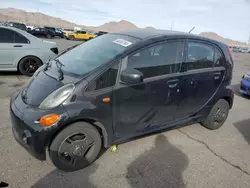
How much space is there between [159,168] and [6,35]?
602 centimetres

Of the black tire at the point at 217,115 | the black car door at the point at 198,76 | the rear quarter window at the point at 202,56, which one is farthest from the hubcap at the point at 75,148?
the black tire at the point at 217,115

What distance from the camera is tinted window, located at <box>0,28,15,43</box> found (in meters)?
6.41

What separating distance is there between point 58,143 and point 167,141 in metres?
1.86

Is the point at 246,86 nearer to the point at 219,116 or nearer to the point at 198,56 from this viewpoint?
the point at 219,116

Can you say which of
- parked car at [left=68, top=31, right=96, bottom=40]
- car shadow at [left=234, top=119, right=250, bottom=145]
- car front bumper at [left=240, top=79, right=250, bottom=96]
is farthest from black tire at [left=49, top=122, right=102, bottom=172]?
parked car at [left=68, top=31, right=96, bottom=40]

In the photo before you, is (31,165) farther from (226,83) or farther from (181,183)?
(226,83)

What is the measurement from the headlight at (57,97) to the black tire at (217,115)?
2662 mm

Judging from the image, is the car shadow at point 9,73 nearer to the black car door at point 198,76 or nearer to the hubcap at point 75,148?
the hubcap at point 75,148

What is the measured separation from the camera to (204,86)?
3607 millimetres

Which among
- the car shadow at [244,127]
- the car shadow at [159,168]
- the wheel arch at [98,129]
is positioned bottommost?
the car shadow at [159,168]

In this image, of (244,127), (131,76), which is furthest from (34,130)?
(244,127)

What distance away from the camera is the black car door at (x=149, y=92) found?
111 inches

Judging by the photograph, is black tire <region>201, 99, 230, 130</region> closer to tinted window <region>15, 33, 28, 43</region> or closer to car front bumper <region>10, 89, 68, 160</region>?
car front bumper <region>10, 89, 68, 160</region>

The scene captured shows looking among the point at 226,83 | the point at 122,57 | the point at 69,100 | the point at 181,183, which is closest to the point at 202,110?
the point at 226,83
